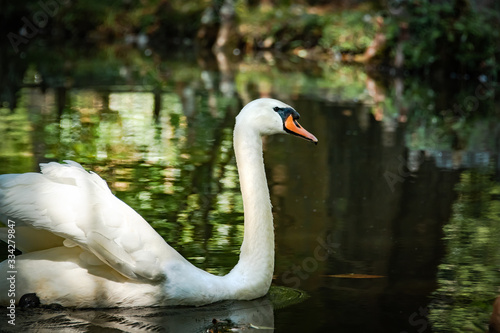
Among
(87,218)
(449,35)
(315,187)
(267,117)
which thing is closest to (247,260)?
(267,117)

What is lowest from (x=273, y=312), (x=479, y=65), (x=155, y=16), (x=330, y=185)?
(x=273, y=312)

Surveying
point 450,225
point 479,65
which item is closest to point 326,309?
point 450,225

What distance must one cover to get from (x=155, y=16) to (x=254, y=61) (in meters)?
9.61

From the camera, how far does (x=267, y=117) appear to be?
19.7 feet

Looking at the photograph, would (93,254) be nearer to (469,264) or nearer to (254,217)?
(254,217)

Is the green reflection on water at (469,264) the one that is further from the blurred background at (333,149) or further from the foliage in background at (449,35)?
the foliage in background at (449,35)

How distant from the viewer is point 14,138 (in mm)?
12000

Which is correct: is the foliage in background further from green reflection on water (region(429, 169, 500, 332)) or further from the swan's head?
the swan's head

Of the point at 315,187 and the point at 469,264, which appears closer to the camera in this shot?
the point at 469,264

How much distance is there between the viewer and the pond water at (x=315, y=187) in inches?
227

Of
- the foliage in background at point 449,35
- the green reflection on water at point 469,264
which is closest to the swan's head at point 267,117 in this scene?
the green reflection on water at point 469,264

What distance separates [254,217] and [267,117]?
663mm

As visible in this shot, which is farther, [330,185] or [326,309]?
[330,185]

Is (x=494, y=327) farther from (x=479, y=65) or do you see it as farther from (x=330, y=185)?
(x=479, y=65)
